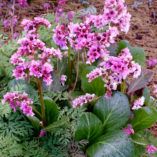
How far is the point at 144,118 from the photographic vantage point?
5.28 ft

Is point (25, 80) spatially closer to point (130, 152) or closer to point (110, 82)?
point (110, 82)

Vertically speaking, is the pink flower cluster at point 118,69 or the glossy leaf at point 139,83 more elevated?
the pink flower cluster at point 118,69

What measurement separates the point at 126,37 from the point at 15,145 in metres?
2.32

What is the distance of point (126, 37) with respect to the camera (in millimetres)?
3148

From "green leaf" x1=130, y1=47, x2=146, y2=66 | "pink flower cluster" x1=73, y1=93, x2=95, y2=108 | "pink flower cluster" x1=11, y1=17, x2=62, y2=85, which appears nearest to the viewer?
"pink flower cluster" x1=11, y1=17, x2=62, y2=85

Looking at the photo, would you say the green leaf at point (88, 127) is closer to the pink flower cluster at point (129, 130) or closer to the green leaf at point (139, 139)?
the pink flower cluster at point (129, 130)

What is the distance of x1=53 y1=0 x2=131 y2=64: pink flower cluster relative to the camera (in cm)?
130

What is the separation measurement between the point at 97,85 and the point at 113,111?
25 cm

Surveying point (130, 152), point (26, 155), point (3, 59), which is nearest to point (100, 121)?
point (130, 152)

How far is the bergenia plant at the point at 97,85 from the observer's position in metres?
1.15

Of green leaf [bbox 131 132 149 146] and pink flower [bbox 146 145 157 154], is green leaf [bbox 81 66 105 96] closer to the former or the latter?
green leaf [bbox 131 132 149 146]

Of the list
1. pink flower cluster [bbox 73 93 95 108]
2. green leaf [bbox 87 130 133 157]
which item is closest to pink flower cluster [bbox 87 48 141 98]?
pink flower cluster [bbox 73 93 95 108]

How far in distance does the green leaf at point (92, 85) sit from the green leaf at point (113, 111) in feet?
0.51

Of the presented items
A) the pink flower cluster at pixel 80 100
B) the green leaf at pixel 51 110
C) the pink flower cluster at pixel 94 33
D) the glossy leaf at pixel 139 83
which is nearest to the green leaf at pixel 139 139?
the glossy leaf at pixel 139 83
